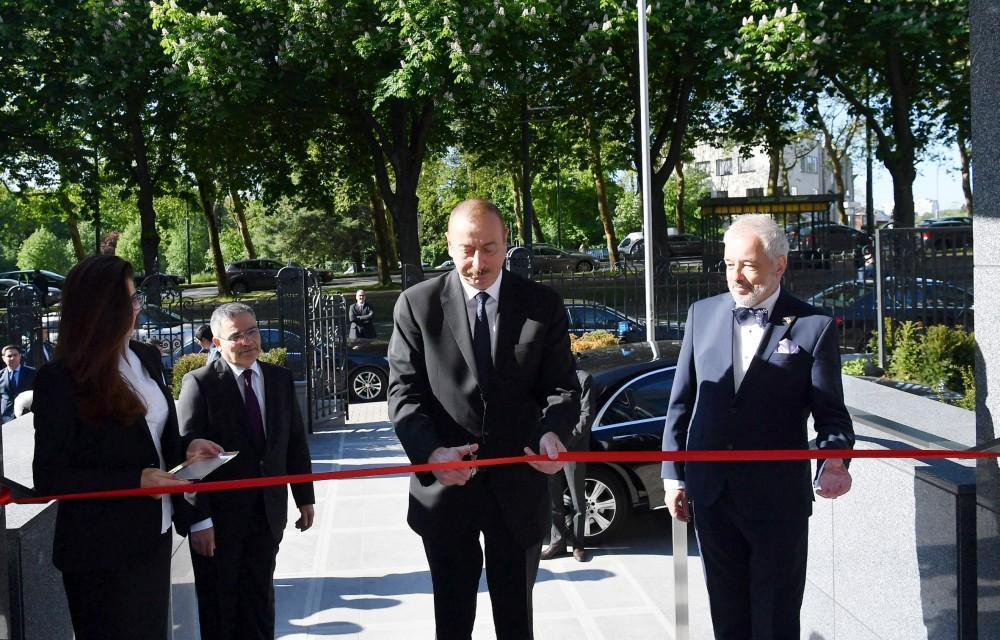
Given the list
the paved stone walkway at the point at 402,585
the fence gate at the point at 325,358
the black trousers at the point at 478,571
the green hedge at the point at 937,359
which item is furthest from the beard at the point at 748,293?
the fence gate at the point at 325,358

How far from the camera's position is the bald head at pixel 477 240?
390 centimetres

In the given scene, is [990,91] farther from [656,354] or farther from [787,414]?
[656,354]

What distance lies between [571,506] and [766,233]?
4634 millimetres

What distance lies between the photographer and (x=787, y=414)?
409 cm

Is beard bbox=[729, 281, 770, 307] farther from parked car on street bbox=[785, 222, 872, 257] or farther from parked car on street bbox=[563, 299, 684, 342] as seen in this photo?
parked car on street bbox=[785, 222, 872, 257]

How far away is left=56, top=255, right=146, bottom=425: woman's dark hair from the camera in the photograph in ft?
11.7

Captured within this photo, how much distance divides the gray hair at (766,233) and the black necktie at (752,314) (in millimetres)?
212

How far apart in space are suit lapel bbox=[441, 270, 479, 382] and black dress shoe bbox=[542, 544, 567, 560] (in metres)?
4.53

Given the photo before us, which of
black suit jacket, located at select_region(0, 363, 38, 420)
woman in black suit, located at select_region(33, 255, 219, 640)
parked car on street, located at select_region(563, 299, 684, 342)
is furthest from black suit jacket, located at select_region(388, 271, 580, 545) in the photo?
parked car on street, located at select_region(563, 299, 684, 342)

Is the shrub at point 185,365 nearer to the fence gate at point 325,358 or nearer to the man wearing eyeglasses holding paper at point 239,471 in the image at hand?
the fence gate at point 325,358

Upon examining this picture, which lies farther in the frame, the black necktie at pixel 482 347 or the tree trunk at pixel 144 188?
the tree trunk at pixel 144 188

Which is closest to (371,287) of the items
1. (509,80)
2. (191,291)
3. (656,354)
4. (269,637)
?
(191,291)

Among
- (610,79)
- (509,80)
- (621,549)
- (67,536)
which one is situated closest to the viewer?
(67,536)

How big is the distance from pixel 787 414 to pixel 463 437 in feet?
4.05
